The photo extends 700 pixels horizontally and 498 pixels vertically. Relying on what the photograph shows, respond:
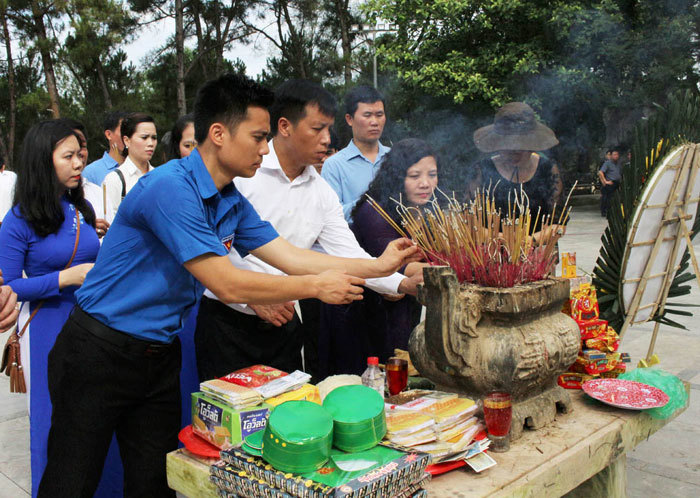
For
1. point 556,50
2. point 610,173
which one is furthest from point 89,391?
point 610,173

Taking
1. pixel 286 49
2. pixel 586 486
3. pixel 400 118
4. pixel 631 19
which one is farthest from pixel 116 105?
pixel 586 486

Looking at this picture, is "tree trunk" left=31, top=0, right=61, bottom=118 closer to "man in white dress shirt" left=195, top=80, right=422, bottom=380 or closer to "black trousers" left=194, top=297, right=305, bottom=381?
"man in white dress shirt" left=195, top=80, right=422, bottom=380

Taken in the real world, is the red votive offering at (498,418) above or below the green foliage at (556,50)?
below

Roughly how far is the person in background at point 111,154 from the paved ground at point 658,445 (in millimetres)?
1408

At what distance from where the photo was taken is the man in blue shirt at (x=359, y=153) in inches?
139

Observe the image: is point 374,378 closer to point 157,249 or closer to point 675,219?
point 157,249

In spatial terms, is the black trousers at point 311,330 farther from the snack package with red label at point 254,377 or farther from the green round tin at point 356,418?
the green round tin at point 356,418

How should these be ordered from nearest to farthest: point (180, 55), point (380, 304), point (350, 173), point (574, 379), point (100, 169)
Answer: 1. point (574, 379)
2. point (380, 304)
3. point (350, 173)
4. point (100, 169)
5. point (180, 55)

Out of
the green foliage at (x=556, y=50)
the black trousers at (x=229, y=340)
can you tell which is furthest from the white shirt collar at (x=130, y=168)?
the green foliage at (x=556, y=50)

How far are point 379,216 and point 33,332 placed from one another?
1419 millimetres

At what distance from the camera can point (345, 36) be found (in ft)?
59.0

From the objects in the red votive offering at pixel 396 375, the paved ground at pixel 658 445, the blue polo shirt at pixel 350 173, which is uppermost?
the blue polo shirt at pixel 350 173

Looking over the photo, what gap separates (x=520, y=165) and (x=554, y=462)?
180cm

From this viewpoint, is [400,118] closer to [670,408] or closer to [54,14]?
[54,14]
